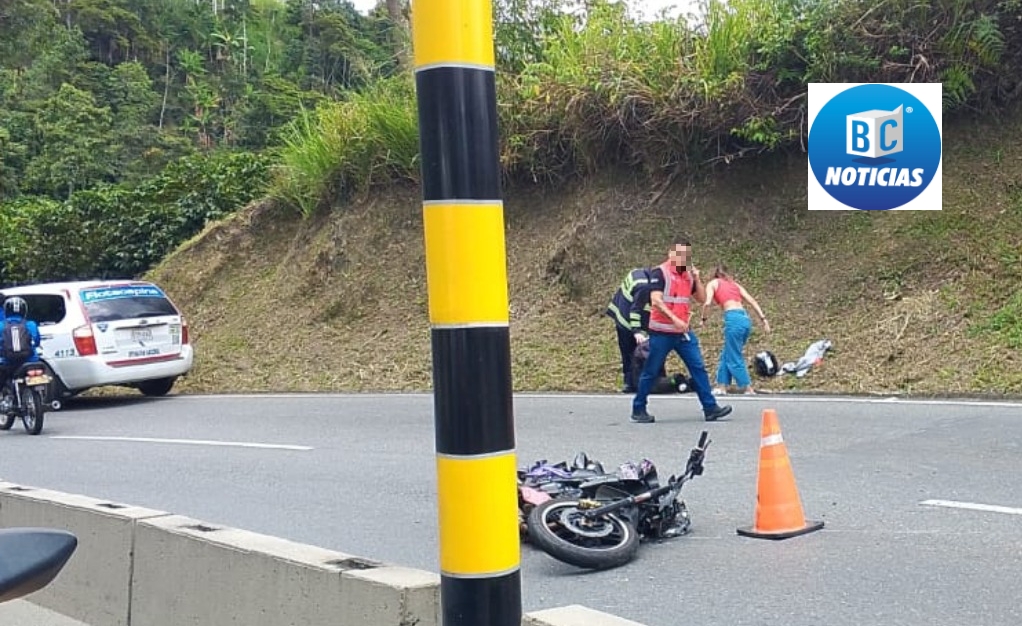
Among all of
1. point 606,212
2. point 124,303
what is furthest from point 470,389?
point 606,212

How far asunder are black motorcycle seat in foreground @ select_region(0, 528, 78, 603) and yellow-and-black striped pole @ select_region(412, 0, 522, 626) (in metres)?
0.90

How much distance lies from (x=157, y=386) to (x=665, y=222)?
8533 millimetres

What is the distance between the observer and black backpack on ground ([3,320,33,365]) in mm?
12969

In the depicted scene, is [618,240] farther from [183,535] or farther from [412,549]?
[183,535]

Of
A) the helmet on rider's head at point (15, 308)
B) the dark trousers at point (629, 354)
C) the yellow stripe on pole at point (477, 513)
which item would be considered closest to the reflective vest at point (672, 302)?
the dark trousers at point (629, 354)

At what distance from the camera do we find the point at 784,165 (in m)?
17.4

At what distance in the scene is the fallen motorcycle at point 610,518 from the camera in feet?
19.3

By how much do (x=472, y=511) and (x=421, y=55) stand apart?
1.11 m

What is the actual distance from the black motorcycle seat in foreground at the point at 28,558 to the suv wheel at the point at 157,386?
15.4m

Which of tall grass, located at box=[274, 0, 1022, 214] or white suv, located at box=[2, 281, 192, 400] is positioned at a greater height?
tall grass, located at box=[274, 0, 1022, 214]

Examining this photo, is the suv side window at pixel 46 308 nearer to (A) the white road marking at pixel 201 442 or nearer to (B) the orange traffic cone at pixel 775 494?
(A) the white road marking at pixel 201 442

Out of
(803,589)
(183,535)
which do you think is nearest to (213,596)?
(183,535)

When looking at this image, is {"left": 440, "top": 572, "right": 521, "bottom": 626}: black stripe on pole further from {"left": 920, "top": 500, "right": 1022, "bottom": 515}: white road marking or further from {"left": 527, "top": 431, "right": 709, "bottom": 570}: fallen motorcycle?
{"left": 920, "top": 500, "right": 1022, "bottom": 515}: white road marking

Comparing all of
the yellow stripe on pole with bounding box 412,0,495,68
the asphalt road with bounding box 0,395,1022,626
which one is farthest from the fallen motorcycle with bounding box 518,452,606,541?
the yellow stripe on pole with bounding box 412,0,495,68
